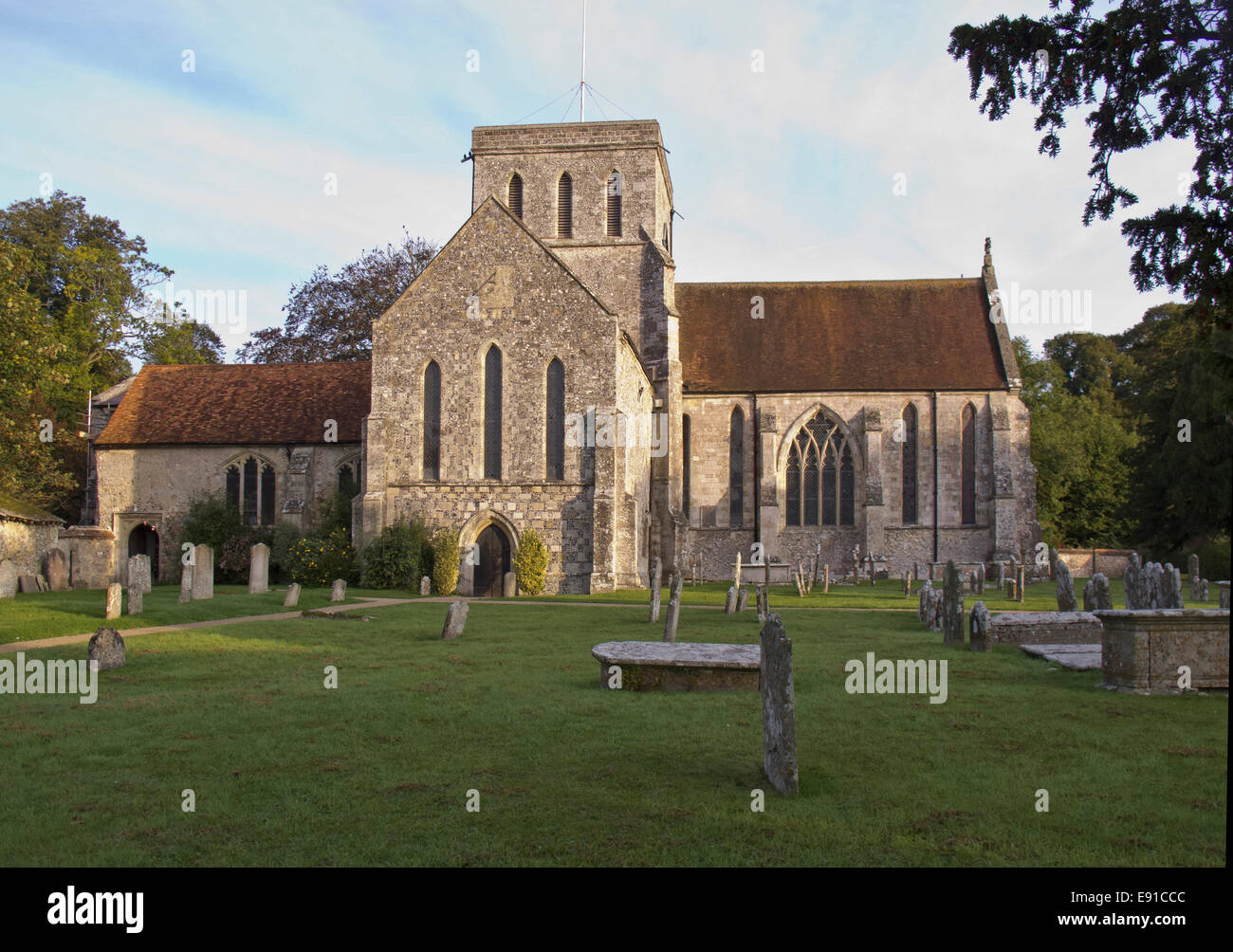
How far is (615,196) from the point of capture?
125 feet

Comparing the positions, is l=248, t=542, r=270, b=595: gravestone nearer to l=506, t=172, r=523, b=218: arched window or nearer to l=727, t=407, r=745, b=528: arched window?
l=506, t=172, r=523, b=218: arched window

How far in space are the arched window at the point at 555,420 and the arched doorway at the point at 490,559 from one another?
2.51 metres

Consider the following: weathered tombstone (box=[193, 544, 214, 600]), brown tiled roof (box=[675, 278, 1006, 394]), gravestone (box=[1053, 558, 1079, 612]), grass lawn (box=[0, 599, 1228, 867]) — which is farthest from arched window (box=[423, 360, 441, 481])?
gravestone (box=[1053, 558, 1079, 612])

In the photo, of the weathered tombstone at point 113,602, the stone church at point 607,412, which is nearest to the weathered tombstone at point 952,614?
the stone church at point 607,412

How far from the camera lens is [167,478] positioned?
3419 cm

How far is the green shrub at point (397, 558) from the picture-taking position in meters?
27.8

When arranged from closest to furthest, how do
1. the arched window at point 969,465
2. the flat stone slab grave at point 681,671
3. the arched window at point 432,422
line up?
the flat stone slab grave at point 681,671
the arched window at point 432,422
the arched window at point 969,465

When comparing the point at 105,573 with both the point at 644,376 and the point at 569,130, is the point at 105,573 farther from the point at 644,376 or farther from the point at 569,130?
the point at 569,130

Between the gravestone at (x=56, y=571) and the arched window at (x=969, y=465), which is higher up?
the arched window at (x=969, y=465)

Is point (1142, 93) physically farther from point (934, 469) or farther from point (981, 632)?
point (934, 469)

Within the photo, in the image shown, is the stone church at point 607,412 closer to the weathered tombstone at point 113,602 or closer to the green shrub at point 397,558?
the green shrub at point 397,558

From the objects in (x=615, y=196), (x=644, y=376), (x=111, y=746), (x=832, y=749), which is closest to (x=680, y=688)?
(x=832, y=749)

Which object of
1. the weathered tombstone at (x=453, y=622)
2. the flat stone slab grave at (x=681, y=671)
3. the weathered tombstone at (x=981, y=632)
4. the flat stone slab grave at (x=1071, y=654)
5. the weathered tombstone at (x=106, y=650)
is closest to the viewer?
the flat stone slab grave at (x=681, y=671)

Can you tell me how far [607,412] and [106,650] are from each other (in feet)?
57.8
